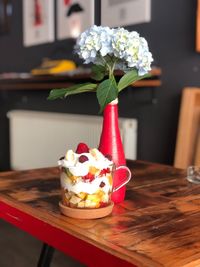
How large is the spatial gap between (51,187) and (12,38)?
2.63m

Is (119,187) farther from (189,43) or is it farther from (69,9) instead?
(69,9)

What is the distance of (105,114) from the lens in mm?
1094

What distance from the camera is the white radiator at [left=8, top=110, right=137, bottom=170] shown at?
101 inches

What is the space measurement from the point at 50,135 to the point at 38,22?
36.4 inches

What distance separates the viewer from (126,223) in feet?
3.03

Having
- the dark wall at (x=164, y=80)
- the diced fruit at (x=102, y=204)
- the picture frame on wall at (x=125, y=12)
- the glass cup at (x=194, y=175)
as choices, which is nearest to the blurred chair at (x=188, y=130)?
the dark wall at (x=164, y=80)

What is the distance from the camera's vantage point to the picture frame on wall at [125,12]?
247 centimetres

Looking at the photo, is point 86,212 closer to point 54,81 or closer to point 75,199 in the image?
point 75,199

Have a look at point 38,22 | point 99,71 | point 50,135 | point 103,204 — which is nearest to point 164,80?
point 50,135

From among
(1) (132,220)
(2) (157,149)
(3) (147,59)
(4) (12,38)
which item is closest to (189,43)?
(2) (157,149)

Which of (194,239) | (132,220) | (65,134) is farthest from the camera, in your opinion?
(65,134)

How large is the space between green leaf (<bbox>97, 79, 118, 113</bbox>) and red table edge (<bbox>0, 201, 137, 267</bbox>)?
313 millimetres

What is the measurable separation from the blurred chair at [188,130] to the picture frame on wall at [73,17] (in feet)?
3.29

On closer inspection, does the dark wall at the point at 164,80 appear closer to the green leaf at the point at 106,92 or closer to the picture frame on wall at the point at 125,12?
the picture frame on wall at the point at 125,12
